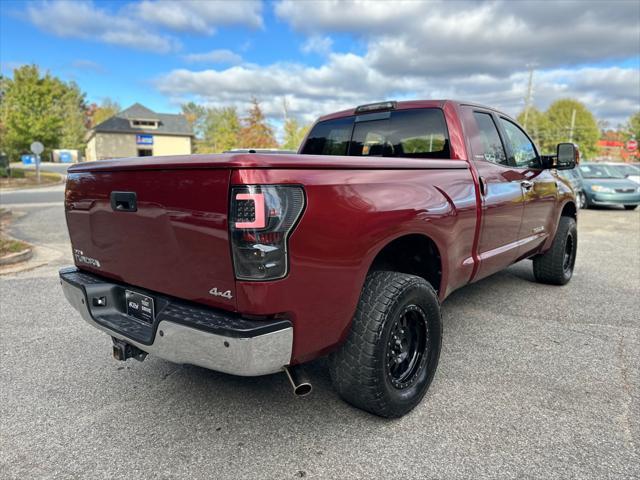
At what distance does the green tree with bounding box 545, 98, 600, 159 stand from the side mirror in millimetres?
66559

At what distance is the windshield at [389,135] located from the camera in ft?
11.5

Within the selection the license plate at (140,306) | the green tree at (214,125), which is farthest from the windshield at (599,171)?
the green tree at (214,125)

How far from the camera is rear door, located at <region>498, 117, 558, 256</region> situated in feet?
13.6

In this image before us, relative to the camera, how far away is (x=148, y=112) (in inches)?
2136

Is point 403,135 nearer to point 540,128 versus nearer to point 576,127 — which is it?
point 540,128

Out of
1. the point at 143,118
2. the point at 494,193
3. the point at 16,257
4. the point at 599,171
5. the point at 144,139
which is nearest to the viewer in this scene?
the point at 494,193

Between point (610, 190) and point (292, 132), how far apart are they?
33.7 metres

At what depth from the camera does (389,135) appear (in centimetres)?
374

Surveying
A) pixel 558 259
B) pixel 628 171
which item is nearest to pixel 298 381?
pixel 558 259

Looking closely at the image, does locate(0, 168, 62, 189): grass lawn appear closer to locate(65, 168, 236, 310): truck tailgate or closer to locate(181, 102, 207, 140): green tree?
locate(65, 168, 236, 310): truck tailgate

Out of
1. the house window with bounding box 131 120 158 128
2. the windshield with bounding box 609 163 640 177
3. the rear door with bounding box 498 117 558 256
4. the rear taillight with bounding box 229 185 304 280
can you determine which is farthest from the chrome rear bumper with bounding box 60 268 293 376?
the house window with bounding box 131 120 158 128

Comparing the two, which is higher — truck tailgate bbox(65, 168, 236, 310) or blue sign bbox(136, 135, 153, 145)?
blue sign bbox(136, 135, 153, 145)

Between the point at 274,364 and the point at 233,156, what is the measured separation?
0.93 metres

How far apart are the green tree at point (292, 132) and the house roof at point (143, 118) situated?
49.5 ft
